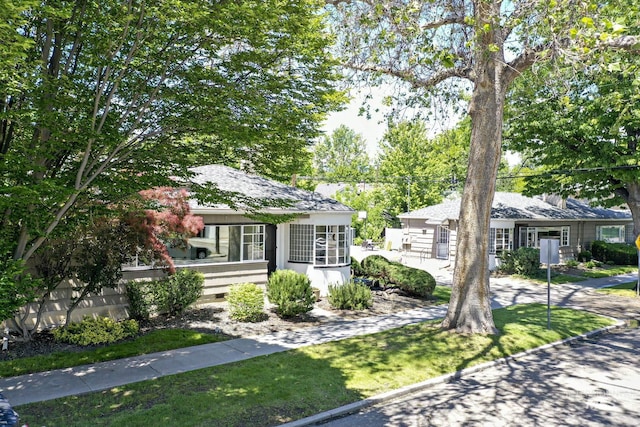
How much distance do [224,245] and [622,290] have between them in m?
17.4

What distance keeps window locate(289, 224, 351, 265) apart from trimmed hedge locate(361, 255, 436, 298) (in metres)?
1.73

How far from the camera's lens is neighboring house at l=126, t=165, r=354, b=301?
1415 cm

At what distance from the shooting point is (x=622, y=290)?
19.2 metres

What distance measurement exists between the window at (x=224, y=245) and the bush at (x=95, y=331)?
3258mm

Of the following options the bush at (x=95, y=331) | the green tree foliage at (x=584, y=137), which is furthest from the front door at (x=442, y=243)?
the bush at (x=95, y=331)

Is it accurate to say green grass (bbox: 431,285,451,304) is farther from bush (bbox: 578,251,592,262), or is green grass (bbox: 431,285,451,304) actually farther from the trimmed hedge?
bush (bbox: 578,251,592,262)

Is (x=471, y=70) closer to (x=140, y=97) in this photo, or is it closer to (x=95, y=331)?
(x=140, y=97)

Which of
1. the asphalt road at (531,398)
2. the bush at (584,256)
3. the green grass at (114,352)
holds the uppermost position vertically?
the bush at (584,256)

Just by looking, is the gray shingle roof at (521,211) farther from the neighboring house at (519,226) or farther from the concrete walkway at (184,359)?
the concrete walkway at (184,359)

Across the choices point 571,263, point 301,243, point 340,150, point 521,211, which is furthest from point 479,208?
point 340,150

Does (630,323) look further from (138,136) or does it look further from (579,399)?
(138,136)

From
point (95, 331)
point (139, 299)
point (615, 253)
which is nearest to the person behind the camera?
point (95, 331)

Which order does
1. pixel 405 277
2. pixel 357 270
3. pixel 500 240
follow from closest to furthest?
pixel 405 277 < pixel 357 270 < pixel 500 240

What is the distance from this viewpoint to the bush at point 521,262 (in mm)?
23359
